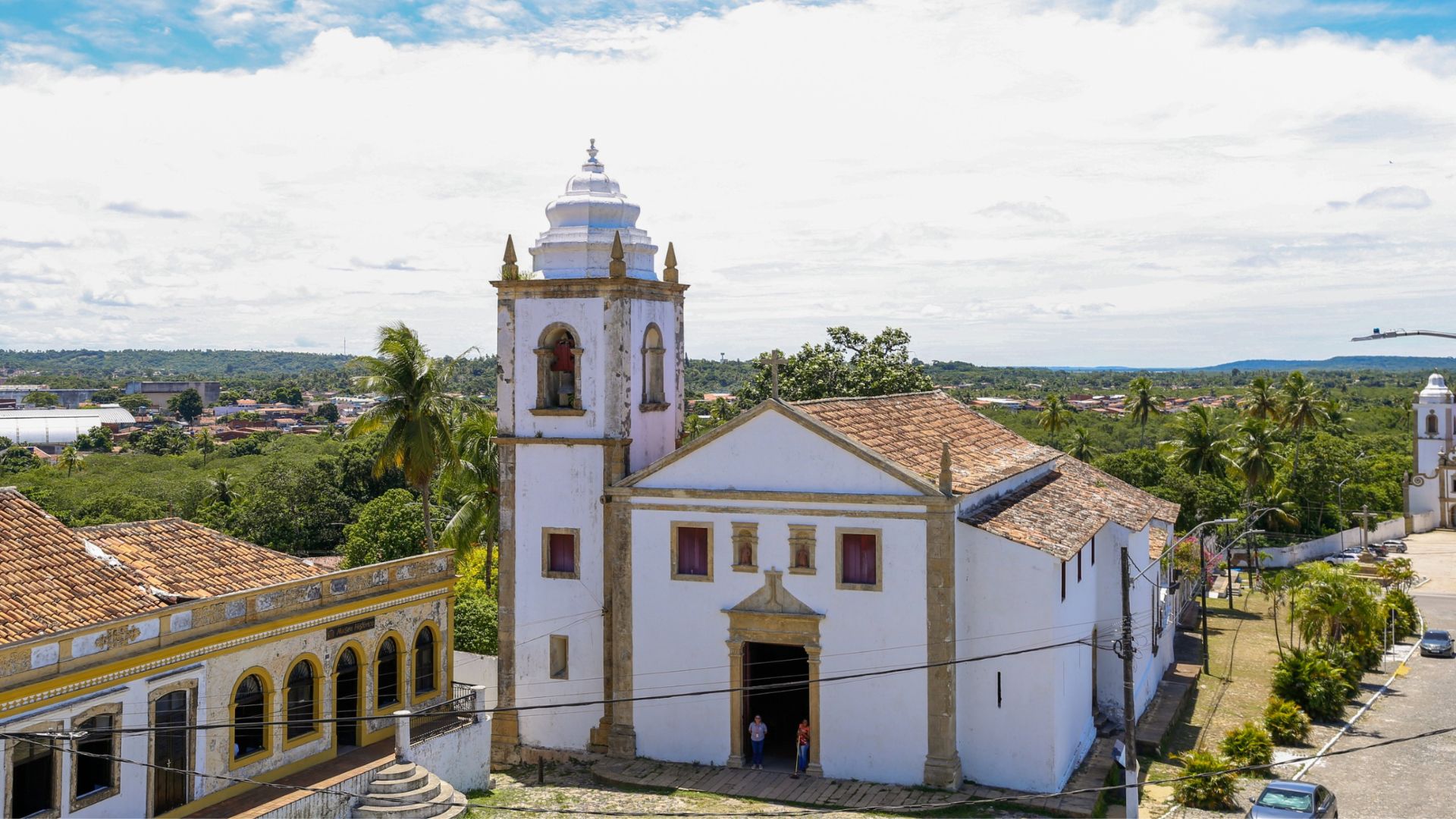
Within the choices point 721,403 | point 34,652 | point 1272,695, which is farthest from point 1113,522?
point 721,403

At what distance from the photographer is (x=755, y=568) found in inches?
1020

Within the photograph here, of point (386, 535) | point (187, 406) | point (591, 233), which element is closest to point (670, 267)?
point (591, 233)

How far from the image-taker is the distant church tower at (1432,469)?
75625 millimetres

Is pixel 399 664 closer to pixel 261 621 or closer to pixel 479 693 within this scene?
pixel 479 693

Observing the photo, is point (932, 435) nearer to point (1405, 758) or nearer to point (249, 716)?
point (1405, 758)

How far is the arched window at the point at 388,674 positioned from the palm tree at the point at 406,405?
943 cm

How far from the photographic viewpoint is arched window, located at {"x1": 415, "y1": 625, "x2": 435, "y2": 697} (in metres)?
26.7

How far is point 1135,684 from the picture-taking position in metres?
29.9

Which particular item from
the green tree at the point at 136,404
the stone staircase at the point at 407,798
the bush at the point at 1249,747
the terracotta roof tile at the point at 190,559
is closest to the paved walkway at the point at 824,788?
the bush at the point at 1249,747

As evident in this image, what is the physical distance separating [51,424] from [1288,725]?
149615 mm

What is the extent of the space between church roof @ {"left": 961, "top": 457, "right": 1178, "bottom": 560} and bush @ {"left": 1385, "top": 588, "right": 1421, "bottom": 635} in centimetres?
843

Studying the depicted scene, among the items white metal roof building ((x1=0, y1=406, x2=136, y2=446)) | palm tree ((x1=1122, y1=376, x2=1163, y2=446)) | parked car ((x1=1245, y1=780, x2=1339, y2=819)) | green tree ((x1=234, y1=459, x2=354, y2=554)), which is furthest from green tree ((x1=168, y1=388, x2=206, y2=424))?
parked car ((x1=1245, y1=780, x2=1339, y2=819))

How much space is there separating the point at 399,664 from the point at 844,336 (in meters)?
29.5

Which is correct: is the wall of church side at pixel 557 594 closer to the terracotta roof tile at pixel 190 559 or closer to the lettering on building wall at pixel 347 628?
the lettering on building wall at pixel 347 628
